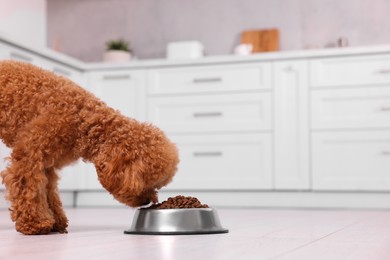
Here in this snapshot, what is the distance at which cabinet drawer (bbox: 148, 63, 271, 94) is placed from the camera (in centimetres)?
456

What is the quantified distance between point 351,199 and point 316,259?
2824 millimetres

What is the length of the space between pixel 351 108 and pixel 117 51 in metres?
1.99

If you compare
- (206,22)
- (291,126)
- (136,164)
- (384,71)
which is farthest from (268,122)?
(136,164)

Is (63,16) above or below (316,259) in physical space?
above

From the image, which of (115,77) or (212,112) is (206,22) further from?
(212,112)

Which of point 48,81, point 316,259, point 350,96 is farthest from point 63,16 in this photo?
point 316,259

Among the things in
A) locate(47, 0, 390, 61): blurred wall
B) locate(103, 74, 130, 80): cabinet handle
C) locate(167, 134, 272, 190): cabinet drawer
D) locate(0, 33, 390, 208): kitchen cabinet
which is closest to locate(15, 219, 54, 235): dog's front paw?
locate(0, 33, 390, 208): kitchen cabinet

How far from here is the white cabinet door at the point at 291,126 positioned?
440 cm

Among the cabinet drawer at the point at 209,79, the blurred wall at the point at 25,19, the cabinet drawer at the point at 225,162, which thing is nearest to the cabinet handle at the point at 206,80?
the cabinet drawer at the point at 209,79

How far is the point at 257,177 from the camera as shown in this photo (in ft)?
14.7

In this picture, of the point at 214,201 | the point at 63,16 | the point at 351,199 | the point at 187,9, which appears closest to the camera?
the point at 351,199

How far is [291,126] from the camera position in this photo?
14.6 ft

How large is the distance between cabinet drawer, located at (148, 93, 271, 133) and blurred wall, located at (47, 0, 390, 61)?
82 centimetres

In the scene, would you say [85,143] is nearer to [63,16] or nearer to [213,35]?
[213,35]
